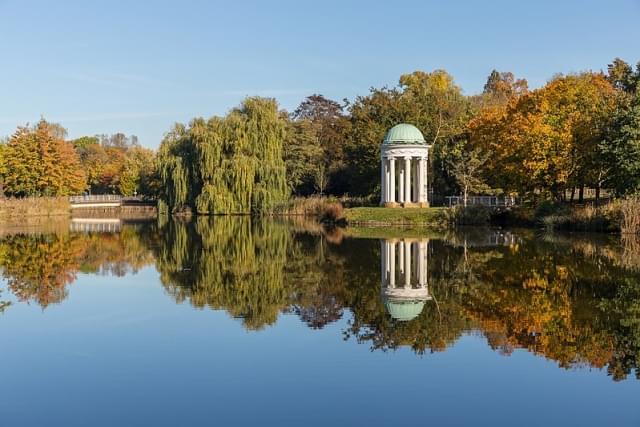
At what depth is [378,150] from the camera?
5178 cm

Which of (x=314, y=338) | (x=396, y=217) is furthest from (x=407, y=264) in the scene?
(x=396, y=217)

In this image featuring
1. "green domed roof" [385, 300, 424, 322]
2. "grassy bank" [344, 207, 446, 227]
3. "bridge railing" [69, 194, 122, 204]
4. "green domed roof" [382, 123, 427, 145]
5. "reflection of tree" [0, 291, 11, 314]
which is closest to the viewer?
"green domed roof" [385, 300, 424, 322]

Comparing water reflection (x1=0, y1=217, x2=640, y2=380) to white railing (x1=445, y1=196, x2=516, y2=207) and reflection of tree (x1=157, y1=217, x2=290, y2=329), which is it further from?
white railing (x1=445, y1=196, x2=516, y2=207)

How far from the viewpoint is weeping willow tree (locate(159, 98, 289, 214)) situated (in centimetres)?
5172

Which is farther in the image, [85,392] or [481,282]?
[481,282]

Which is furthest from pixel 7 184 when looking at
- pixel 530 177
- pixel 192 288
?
pixel 192 288

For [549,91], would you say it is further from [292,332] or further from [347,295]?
[292,332]

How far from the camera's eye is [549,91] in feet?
135

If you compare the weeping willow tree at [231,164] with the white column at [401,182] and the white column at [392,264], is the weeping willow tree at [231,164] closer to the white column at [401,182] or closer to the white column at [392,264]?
the white column at [401,182]

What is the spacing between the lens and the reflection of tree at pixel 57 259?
16578 mm

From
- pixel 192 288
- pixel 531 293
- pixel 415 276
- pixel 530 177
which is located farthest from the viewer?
pixel 530 177

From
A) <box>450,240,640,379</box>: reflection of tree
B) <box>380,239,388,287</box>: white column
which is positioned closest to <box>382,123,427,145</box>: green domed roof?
<box>380,239,388,287</box>: white column

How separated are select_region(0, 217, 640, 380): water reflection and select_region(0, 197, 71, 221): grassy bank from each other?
22994mm

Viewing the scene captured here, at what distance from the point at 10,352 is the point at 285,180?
44787mm
